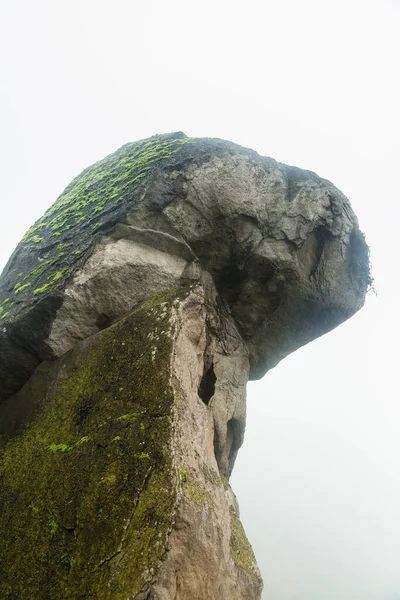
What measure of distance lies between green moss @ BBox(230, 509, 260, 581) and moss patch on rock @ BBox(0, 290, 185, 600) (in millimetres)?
3119

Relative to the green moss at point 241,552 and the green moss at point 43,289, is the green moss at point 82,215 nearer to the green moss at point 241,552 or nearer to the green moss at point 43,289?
the green moss at point 43,289

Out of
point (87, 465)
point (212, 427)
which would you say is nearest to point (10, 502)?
point (87, 465)

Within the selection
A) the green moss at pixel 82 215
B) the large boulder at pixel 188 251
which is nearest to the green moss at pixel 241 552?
the large boulder at pixel 188 251

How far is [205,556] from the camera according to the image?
455cm

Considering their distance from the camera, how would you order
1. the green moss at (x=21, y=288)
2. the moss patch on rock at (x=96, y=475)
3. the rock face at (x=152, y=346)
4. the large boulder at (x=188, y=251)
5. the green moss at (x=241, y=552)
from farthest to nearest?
the green moss at (x=21, y=288) < the large boulder at (x=188, y=251) < the green moss at (x=241, y=552) < the rock face at (x=152, y=346) < the moss patch on rock at (x=96, y=475)

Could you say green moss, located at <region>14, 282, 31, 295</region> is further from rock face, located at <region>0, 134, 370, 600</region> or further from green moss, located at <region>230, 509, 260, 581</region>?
green moss, located at <region>230, 509, 260, 581</region>

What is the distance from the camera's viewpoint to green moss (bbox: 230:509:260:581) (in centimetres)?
678

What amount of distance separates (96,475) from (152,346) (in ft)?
6.36

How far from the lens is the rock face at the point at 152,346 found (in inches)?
175

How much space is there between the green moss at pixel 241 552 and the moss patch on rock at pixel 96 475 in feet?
10.2

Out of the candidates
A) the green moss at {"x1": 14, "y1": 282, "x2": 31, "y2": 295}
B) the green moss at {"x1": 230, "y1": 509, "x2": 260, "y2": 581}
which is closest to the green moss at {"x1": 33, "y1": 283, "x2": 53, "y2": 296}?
the green moss at {"x1": 14, "y1": 282, "x2": 31, "y2": 295}

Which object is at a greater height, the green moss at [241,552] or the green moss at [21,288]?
the green moss at [21,288]

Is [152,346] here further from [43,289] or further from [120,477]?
[43,289]

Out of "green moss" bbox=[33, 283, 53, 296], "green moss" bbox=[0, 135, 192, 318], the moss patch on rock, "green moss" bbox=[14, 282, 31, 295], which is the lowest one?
the moss patch on rock
